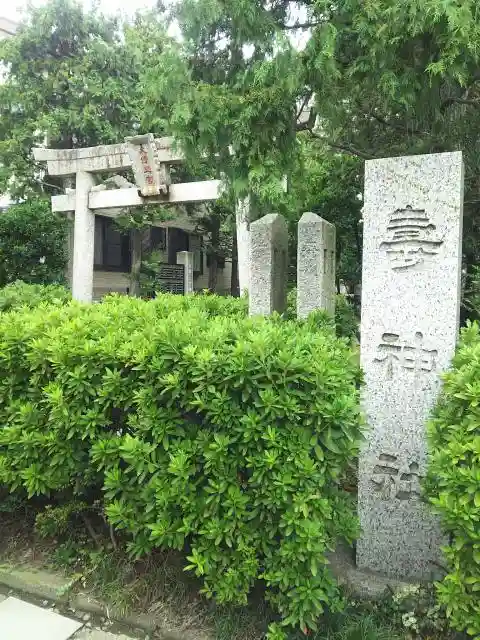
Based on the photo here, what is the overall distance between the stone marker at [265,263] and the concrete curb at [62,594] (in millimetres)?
3066

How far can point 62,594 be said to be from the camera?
258 cm

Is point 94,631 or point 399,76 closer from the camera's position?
point 94,631

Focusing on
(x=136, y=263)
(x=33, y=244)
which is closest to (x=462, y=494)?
(x=33, y=244)

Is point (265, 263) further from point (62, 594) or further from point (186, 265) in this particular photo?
point (186, 265)

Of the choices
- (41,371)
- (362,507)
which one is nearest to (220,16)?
(41,371)

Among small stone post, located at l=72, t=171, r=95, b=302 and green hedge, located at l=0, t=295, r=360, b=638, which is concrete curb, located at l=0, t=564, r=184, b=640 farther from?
small stone post, located at l=72, t=171, r=95, b=302

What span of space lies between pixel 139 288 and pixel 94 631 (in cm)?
1436

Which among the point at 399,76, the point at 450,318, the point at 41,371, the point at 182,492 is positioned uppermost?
the point at 399,76

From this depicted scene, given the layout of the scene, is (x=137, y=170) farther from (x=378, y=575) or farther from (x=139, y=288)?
(x=378, y=575)

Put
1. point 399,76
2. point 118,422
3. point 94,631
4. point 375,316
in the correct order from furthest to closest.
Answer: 1. point 399,76
2. point 375,316
3. point 118,422
4. point 94,631

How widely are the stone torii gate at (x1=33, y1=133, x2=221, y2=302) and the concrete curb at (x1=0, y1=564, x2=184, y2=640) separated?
7966 millimetres

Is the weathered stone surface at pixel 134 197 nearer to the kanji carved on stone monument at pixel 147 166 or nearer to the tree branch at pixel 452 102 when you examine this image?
the kanji carved on stone monument at pixel 147 166

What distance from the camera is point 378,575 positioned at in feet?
9.30

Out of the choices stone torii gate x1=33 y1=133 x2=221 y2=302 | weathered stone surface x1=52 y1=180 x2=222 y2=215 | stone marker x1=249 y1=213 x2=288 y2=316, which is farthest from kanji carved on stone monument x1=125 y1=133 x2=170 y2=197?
stone marker x1=249 y1=213 x2=288 y2=316
